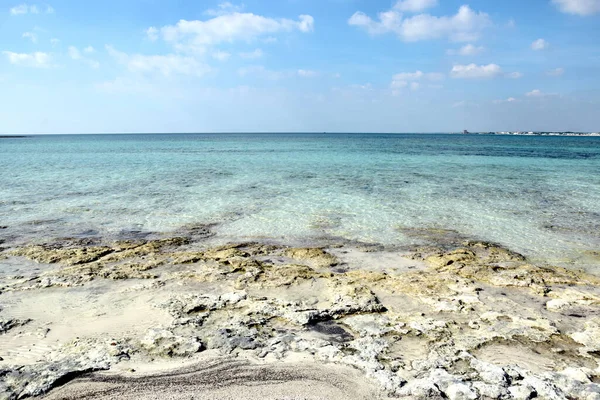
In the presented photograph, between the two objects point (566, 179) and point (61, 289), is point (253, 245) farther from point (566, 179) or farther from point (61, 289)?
point (566, 179)

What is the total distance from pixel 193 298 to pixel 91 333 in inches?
56.3

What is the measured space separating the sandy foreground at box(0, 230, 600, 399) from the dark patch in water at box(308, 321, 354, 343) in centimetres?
2

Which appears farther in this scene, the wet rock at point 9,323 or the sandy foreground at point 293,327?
the wet rock at point 9,323

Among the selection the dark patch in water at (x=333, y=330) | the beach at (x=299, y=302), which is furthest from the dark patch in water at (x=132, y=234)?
the dark patch in water at (x=333, y=330)

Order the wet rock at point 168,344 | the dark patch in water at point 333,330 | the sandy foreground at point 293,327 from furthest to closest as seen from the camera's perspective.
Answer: the dark patch in water at point 333,330
the wet rock at point 168,344
the sandy foreground at point 293,327

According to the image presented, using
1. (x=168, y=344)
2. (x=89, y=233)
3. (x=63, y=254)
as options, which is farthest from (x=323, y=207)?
(x=168, y=344)

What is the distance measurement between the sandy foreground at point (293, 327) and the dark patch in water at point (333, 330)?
25mm

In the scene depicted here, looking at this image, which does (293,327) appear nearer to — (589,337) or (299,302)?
(299,302)

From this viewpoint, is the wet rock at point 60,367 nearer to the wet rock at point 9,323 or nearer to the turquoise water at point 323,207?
the wet rock at point 9,323

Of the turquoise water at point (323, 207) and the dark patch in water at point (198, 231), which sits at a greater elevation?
the turquoise water at point (323, 207)

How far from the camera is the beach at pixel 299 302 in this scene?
390cm

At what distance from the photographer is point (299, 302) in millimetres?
5738

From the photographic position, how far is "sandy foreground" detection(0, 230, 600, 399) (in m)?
3.82

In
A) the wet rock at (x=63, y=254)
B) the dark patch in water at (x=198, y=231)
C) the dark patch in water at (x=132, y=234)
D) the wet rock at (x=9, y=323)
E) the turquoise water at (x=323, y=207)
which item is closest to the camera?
the wet rock at (x=9, y=323)
